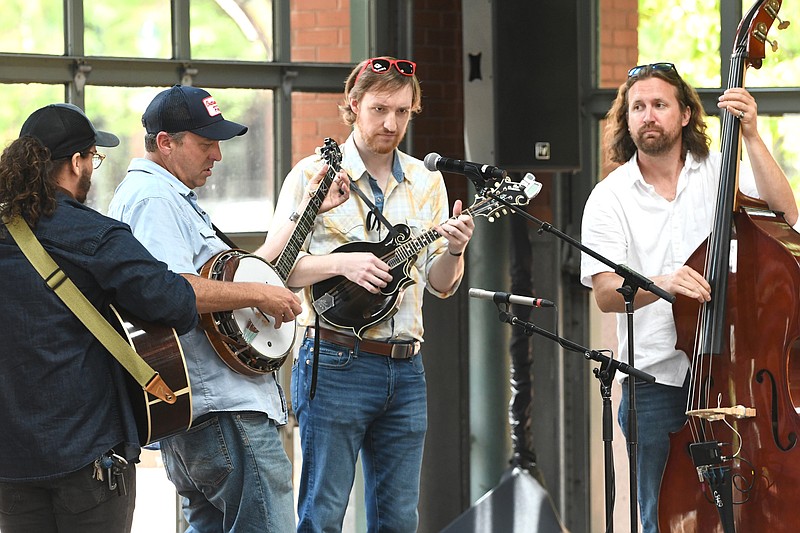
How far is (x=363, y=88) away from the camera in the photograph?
3.43 metres

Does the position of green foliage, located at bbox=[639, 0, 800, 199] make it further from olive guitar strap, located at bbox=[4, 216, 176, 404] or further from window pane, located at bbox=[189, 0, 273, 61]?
olive guitar strap, located at bbox=[4, 216, 176, 404]

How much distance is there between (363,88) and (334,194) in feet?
1.31

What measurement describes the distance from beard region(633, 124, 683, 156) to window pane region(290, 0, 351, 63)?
1.79m

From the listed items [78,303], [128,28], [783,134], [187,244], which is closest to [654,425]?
[187,244]

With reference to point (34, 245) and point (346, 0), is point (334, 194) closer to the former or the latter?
point (34, 245)

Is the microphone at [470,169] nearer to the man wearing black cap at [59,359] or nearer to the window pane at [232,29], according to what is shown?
the man wearing black cap at [59,359]

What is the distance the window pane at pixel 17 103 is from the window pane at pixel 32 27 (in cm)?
13

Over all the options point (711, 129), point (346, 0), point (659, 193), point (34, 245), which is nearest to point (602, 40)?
point (711, 129)

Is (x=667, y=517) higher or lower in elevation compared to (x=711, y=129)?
lower

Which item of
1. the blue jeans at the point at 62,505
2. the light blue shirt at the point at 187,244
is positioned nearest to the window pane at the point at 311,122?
the light blue shirt at the point at 187,244

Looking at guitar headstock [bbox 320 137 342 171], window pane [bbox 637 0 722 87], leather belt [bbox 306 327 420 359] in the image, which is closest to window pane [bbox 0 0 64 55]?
guitar headstock [bbox 320 137 342 171]

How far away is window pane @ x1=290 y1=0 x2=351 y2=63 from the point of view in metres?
4.74

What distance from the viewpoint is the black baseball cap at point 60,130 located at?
8.45 feet

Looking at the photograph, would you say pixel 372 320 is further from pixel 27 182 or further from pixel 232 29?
pixel 232 29
